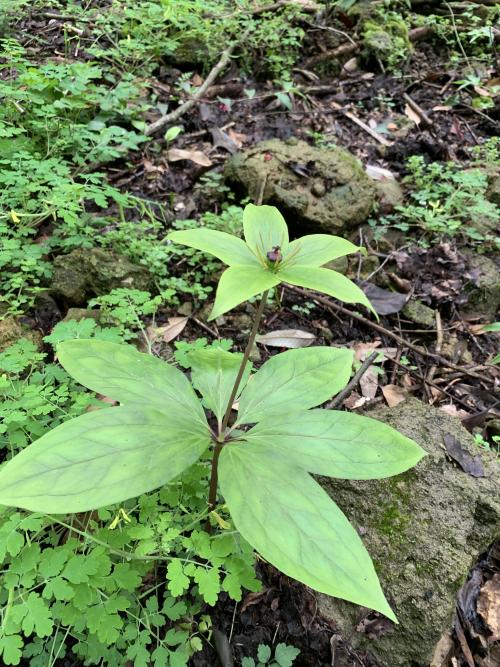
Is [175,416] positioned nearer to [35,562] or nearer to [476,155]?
[35,562]

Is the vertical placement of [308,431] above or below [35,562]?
above

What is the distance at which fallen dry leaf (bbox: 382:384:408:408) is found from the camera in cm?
279

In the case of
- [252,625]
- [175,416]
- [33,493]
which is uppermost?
[33,493]

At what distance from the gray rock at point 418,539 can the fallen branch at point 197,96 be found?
356 cm

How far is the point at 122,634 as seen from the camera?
149cm

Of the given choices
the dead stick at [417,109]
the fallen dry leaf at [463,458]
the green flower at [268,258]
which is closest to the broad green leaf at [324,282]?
the green flower at [268,258]

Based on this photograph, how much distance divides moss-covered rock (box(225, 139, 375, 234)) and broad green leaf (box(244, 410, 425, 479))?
2.26 meters

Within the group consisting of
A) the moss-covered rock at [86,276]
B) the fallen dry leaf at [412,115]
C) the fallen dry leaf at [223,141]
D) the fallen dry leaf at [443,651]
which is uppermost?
the fallen dry leaf at [412,115]

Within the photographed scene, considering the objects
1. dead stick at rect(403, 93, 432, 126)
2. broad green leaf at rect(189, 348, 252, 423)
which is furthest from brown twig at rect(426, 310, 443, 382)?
dead stick at rect(403, 93, 432, 126)

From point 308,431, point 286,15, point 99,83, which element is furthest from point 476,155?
point 308,431

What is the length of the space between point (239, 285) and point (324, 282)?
24cm

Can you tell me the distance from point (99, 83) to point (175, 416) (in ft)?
14.0

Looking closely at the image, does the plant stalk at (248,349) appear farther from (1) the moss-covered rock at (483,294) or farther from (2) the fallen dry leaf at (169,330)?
(1) the moss-covered rock at (483,294)

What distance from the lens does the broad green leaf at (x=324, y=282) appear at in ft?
3.86
